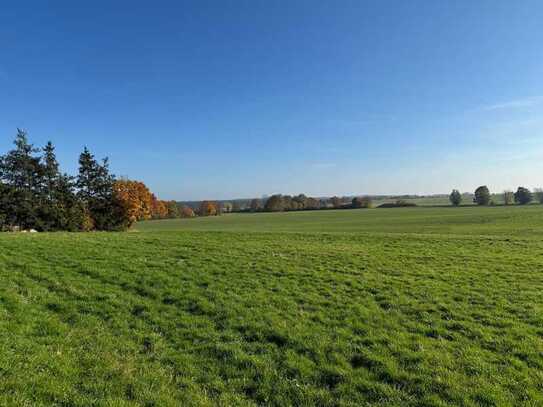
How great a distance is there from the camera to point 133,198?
56.5 meters

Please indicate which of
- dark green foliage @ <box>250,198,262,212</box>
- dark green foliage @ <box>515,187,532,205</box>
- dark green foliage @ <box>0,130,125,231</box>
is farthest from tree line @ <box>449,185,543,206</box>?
dark green foliage @ <box>0,130,125,231</box>

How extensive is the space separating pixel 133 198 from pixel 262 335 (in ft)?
181

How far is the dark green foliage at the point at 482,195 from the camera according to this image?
124562 millimetres

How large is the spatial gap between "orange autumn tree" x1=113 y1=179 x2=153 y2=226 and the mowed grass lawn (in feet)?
143

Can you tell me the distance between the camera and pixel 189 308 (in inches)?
356

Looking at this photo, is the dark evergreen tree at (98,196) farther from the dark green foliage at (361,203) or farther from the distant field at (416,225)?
the dark green foliage at (361,203)

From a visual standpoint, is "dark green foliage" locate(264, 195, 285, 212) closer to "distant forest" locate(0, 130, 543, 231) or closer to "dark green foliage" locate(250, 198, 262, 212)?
"dark green foliage" locate(250, 198, 262, 212)

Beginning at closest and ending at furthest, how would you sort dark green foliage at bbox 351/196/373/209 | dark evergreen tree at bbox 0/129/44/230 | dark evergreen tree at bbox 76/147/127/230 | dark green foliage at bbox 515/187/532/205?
dark evergreen tree at bbox 0/129/44/230 < dark evergreen tree at bbox 76/147/127/230 < dark green foliage at bbox 515/187/532/205 < dark green foliage at bbox 351/196/373/209

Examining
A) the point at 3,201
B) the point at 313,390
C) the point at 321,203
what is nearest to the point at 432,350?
the point at 313,390

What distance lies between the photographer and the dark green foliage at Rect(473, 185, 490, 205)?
124562mm

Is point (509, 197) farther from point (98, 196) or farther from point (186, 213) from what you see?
point (98, 196)

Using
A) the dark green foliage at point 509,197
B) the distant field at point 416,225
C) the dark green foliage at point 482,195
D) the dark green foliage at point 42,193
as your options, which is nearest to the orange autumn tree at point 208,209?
the distant field at point 416,225

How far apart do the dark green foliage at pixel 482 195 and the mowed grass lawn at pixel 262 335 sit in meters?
133

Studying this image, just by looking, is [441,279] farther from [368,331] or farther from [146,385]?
[146,385]
